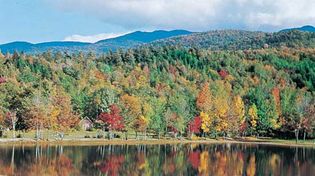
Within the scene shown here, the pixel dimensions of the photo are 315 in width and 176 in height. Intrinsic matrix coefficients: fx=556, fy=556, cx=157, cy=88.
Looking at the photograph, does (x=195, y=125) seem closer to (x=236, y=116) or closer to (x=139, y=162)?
(x=236, y=116)

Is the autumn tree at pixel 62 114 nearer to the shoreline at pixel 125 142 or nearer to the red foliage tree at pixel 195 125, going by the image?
the shoreline at pixel 125 142

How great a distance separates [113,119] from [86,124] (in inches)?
522

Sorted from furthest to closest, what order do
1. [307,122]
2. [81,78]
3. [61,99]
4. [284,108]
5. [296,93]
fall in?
[81,78] < [296,93] < [284,108] < [307,122] < [61,99]

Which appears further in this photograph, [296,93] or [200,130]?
[296,93]

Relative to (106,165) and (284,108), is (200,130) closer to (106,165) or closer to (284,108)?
(284,108)

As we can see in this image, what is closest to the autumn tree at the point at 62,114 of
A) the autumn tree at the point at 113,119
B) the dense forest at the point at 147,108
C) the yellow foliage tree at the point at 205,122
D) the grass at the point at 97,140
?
the dense forest at the point at 147,108

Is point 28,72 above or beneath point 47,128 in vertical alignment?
above

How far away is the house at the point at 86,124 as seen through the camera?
5029 inches

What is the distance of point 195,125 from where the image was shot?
13150 centimetres

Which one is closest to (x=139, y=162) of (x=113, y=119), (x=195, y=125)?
(x=113, y=119)

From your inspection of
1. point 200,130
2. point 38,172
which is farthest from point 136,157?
point 200,130

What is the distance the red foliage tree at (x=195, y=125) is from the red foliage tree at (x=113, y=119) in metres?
18.6

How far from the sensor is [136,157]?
262 feet

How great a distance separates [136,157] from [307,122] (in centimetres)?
6366
